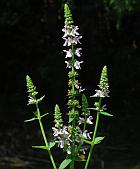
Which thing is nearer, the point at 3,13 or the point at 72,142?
the point at 72,142

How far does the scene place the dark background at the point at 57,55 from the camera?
870cm

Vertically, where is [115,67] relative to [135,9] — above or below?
below

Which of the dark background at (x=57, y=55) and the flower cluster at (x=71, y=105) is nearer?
the flower cluster at (x=71, y=105)

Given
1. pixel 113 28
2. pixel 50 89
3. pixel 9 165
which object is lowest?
pixel 9 165

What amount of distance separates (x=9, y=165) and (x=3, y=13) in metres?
3.36

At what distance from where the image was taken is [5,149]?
7.02 m

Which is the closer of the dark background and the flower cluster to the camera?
the flower cluster

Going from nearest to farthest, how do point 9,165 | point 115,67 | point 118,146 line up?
point 9,165
point 118,146
point 115,67

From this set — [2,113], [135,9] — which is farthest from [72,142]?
[2,113]

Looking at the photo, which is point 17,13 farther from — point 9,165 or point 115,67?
point 9,165

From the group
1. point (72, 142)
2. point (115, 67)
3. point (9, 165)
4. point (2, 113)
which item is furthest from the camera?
point (115, 67)

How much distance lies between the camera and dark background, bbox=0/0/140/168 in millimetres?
8695

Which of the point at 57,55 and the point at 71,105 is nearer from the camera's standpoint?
the point at 71,105

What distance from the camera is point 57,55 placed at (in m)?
9.05
